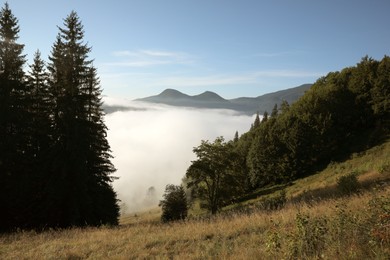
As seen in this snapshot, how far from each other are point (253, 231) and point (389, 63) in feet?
142

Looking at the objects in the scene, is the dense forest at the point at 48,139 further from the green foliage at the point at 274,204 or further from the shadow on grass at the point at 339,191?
the shadow on grass at the point at 339,191

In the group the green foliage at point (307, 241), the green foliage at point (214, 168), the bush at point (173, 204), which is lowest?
the bush at point (173, 204)

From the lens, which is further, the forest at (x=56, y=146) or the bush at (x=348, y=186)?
the forest at (x=56, y=146)

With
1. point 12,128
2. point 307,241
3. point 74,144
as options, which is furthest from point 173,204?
point 307,241

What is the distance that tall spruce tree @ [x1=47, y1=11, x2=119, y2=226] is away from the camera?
22.5m

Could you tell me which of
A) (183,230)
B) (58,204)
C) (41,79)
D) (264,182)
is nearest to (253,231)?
(183,230)

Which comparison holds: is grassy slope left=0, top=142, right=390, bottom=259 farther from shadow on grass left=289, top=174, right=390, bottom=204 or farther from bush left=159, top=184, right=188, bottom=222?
bush left=159, top=184, right=188, bottom=222

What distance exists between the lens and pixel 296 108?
47.7m

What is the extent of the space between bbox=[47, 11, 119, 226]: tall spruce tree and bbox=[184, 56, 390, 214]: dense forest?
13319 mm

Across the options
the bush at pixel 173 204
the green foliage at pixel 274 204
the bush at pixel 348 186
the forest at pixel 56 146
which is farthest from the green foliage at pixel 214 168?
the bush at pixel 348 186

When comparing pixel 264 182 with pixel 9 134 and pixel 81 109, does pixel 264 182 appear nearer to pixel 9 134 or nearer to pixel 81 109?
pixel 81 109

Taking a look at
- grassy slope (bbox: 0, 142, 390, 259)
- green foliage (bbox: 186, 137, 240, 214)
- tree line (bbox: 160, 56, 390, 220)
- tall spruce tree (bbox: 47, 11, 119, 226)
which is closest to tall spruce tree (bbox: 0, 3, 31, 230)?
tall spruce tree (bbox: 47, 11, 119, 226)

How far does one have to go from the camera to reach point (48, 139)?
24.1m

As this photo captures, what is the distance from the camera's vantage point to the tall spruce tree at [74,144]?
22.5 metres
